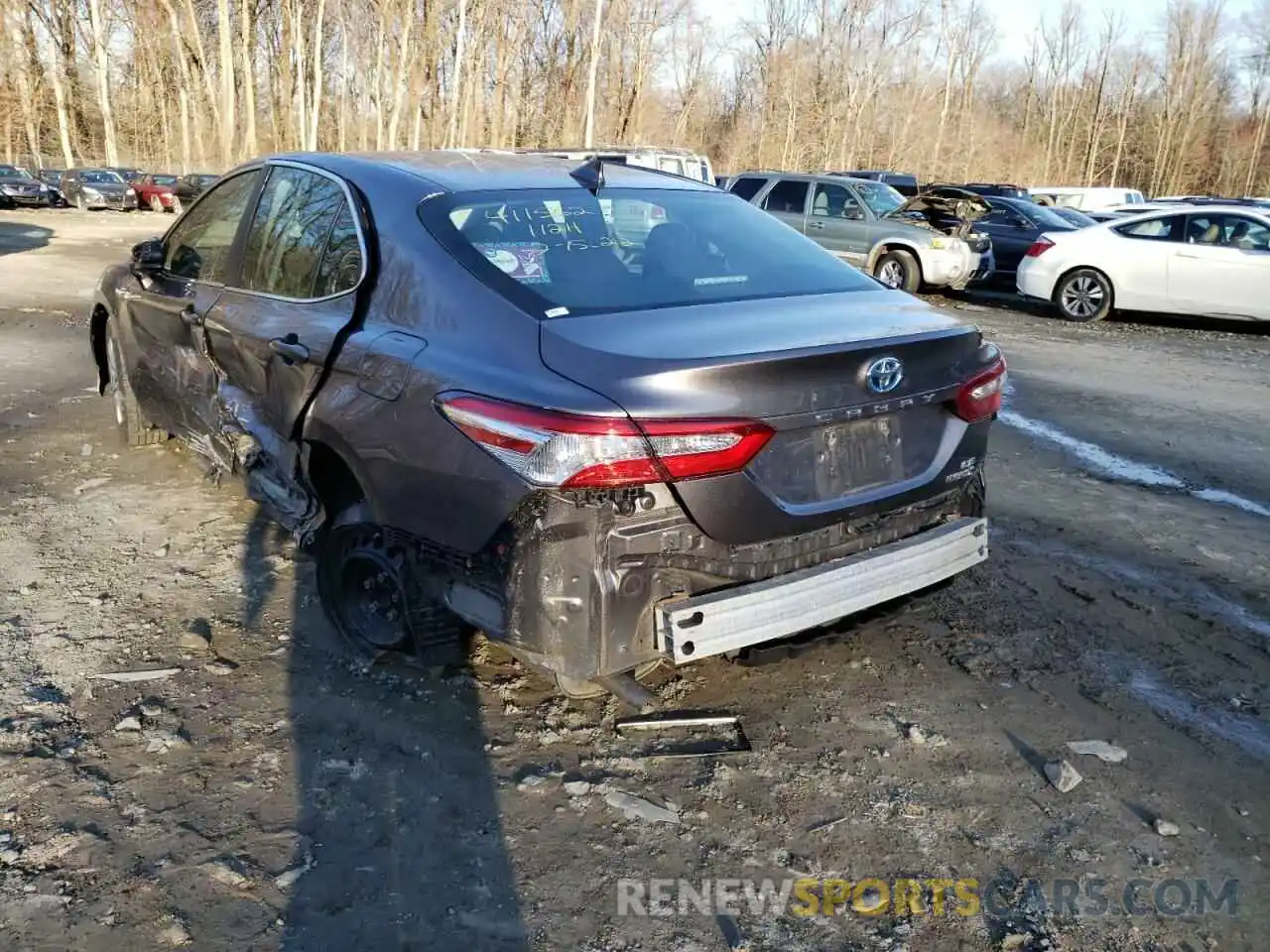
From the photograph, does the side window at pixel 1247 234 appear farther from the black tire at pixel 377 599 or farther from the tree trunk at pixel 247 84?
the tree trunk at pixel 247 84

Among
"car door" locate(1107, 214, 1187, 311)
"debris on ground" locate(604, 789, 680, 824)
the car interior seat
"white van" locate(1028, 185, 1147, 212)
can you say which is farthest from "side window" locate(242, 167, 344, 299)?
"white van" locate(1028, 185, 1147, 212)

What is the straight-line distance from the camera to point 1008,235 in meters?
16.8

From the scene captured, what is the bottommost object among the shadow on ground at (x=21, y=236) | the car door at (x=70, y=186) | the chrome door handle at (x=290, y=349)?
the shadow on ground at (x=21, y=236)

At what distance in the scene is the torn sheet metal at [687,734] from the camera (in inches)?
125

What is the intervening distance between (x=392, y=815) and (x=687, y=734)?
3.15 feet

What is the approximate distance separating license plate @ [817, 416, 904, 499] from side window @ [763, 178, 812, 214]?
13942 mm

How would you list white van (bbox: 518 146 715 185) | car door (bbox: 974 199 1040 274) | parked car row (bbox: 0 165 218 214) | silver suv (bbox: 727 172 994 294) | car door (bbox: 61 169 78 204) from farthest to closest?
1. car door (bbox: 61 169 78 204)
2. parked car row (bbox: 0 165 218 214)
3. car door (bbox: 974 199 1040 274)
4. silver suv (bbox: 727 172 994 294)
5. white van (bbox: 518 146 715 185)

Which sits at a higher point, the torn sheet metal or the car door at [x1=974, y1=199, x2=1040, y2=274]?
the car door at [x1=974, y1=199, x2=1040, y2=274]

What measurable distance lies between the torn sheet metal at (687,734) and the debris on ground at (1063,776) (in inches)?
35.3

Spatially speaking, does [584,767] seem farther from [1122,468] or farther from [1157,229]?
[1157,229]

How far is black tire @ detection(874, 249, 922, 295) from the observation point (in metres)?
15.5

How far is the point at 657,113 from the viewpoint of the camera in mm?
57906

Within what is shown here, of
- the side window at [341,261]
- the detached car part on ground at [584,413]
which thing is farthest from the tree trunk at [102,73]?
the side window at [341,261]

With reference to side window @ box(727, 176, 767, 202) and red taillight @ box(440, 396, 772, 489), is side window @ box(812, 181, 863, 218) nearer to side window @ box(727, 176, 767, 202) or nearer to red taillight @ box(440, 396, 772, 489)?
side window @ box(727, 176, 767, 202)
